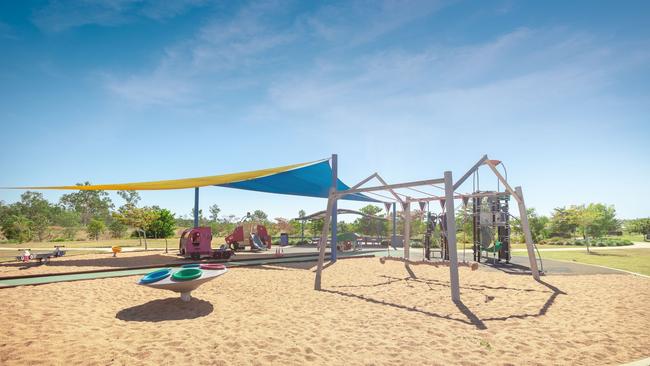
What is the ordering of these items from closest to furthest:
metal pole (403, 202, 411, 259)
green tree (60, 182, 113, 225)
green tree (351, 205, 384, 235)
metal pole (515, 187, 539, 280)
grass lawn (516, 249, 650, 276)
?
metal pole (515, 187, 539, 280) < metal pole (403, 202, 411, 259) < grass lawn (516, 249, 650, 276) < green tree (351, 205, 384, 235) < green tree (60, 182, 113, 225)

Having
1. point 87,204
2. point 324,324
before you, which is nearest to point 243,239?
point 324,324

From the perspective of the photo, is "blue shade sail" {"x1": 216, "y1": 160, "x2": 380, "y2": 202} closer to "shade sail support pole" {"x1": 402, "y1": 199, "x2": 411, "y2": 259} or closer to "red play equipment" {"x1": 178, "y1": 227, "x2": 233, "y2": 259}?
"red play equipment" {"x1": 178, "y1": 227, "x2": 233, "y2": 259}

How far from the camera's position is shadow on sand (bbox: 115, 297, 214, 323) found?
19.5 ft

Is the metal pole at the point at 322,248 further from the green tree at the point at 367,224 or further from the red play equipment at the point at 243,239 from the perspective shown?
the green tree at the point at 367,224

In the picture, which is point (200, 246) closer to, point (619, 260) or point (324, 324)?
point (324, 324)

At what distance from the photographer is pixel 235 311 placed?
6438 millimetres

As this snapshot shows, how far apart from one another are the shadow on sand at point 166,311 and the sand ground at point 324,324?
0.06 feet

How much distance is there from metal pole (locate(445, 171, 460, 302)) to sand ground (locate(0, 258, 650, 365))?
37 cm

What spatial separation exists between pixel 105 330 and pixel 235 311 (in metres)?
2.08

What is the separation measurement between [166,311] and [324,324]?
2992mm

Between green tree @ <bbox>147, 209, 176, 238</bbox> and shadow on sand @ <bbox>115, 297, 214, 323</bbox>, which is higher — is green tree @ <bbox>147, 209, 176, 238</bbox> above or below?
above

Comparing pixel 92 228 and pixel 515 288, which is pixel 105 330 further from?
pixel 92 228

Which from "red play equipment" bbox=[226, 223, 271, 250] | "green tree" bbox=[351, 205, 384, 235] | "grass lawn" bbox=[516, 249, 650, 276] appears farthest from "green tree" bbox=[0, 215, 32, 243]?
"grass lawn" bbox=[516, 249, 650, 276]

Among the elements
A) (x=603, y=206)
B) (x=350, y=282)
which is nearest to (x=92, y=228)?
(x=350, y=282)
